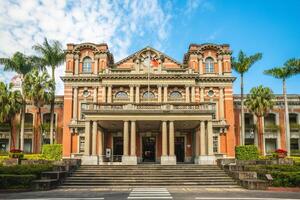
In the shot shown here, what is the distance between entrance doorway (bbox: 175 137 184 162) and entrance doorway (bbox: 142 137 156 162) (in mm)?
2770

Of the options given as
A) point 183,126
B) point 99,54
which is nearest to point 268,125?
point 183,126

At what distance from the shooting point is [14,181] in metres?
17.8

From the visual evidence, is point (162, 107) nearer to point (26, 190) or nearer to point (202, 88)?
point (202, 88)

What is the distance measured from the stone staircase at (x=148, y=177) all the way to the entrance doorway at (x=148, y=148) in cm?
1112

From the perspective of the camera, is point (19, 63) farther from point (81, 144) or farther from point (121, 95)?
point (121, 95)

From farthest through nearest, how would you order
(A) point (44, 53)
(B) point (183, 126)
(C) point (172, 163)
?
(A) point (44, 53) → (B) point (183, 126) → (C) point (172, 163)

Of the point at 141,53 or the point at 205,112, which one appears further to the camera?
the point at 141,53

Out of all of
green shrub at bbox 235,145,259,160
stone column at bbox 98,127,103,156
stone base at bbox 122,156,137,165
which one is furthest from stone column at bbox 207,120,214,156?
stone column at bbox 98,127,103,156

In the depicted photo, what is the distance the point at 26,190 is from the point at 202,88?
24.2 metres

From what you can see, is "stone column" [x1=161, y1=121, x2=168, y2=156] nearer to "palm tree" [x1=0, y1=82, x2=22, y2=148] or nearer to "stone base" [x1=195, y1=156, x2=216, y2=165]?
"stone base" [x1=195, y1=156, x2=216, y2=165]

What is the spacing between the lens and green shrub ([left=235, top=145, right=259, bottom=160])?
113 feet

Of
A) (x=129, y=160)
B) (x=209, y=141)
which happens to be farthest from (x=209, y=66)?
(x=129, y=160)

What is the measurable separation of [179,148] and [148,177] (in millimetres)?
14227

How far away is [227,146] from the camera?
35.0 meters
